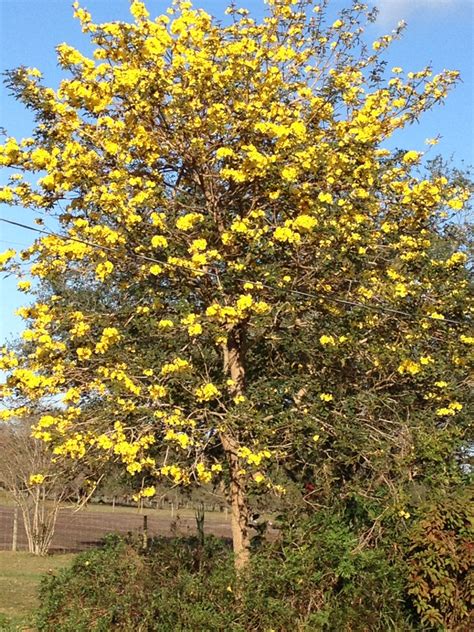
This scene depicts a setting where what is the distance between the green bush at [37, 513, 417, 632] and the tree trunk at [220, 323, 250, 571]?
0.21m

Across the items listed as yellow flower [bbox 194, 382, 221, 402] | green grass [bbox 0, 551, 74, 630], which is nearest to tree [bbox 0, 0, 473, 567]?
yellow flower [bbox 194, 382, 221, 402]

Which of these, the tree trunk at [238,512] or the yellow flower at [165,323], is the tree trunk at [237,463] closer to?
the tree trunk at [238,512]

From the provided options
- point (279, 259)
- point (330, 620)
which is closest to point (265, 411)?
point (279, 259)

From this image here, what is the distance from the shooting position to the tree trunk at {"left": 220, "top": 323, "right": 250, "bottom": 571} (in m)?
8.32

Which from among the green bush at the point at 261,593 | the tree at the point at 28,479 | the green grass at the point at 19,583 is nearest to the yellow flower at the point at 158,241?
the green bush at the point at 261,593

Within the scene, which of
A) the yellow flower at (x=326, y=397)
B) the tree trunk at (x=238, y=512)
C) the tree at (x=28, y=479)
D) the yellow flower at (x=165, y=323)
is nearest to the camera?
the yellow flower at (x=165, y=323)

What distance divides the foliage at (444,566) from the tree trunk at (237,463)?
191cm

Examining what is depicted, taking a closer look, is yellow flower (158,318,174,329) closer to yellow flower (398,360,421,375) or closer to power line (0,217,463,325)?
power line (0,217,463,325)

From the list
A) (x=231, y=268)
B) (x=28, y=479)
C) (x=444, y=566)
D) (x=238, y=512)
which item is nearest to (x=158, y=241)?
(x=231, y=268)

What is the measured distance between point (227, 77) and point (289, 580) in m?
5.23

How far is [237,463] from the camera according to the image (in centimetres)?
Answer: 831

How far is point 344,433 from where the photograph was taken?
26.8 feet

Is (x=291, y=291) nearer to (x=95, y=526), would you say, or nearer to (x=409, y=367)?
(x=409, y=367)

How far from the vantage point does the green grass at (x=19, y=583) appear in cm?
975
